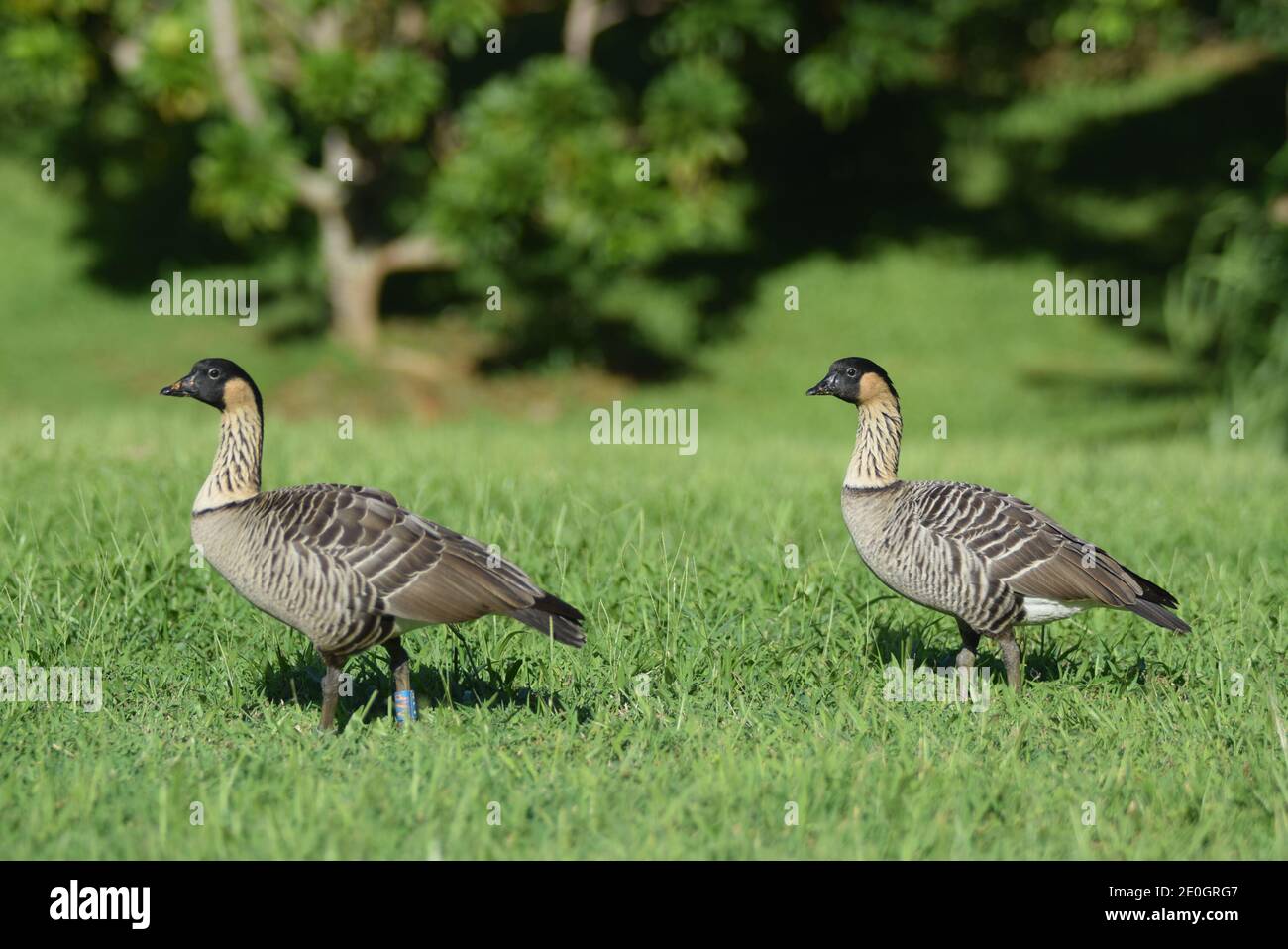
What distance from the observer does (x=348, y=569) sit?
6.20m

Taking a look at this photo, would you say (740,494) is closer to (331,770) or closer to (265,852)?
(331,770)

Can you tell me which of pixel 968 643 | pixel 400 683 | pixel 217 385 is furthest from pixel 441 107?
pixel 400 683

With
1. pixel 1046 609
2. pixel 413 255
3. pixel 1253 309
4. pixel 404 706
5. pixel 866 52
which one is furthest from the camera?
pixel 413 255

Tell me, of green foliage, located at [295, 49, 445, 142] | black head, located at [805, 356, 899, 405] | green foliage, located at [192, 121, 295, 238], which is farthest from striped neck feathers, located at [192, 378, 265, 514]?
green foliage, located at [192, 121, 295, 238]

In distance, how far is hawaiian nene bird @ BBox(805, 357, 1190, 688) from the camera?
22.6ft

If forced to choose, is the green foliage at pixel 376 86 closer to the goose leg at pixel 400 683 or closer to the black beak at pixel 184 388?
the black beak at pixel 184 388

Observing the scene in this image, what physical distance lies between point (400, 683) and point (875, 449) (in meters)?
2.73

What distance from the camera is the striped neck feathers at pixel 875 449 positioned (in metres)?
7.51

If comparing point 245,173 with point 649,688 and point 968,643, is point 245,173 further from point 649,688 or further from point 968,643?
point 968,643

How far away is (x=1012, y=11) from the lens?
2302 cm

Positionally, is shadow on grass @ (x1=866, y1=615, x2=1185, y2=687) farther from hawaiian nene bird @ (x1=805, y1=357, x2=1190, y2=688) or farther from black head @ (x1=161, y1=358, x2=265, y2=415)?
black head @ (x1=161, y1=358, x2=265, y2=415)

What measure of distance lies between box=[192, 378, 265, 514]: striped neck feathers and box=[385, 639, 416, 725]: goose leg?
0.97m

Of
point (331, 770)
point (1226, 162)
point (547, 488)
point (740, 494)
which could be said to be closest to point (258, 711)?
point (331, 770)

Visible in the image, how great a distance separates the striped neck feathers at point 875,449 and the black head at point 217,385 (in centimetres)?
305
